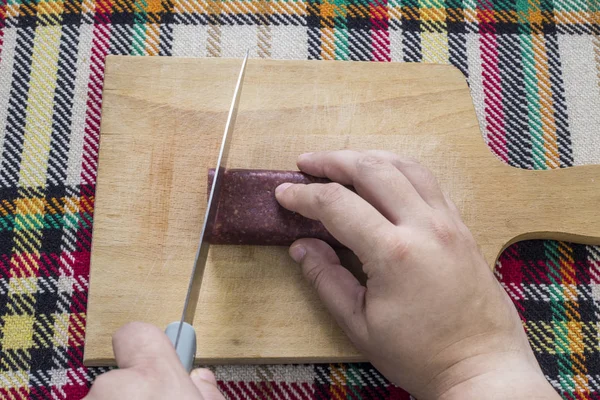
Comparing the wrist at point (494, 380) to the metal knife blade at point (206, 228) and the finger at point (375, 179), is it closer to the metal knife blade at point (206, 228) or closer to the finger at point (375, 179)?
the finger at point (375, 179)

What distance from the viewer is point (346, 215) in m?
1.25

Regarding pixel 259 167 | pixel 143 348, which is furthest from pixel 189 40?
pixel 143 348

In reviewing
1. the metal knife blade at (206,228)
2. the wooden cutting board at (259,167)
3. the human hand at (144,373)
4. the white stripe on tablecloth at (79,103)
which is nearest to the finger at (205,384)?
the human hand at (144,373)

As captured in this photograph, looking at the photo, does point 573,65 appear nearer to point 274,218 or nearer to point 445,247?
point 445,247

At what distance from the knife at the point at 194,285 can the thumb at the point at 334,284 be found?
229 millimetres

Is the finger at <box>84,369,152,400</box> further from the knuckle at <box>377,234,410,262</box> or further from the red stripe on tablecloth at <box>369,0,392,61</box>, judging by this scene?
the red stripe on tablecloth at <box>369,0,392,61</box>

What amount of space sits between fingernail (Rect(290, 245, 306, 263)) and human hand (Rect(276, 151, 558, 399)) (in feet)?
0.42

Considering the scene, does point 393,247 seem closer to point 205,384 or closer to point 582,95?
point 205,384

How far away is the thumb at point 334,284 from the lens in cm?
133

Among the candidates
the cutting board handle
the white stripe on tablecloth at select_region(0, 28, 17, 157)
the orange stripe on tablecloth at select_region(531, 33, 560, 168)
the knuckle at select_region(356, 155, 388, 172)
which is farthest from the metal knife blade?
the orange stripe on tablecloth at select_region(531, 33, 560, 168)

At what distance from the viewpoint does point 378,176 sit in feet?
4.26

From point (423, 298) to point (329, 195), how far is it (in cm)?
31

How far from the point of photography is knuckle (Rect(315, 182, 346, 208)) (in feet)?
4.18

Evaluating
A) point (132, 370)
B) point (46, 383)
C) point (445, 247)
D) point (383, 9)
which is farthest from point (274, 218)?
point (383, 9)
